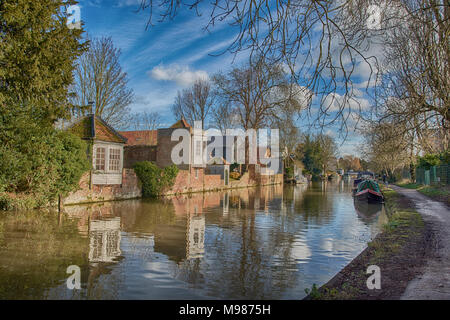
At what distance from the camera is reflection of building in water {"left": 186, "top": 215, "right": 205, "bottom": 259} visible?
7.82 m

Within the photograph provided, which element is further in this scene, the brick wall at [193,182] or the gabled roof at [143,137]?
the gabled roof at [143,137]

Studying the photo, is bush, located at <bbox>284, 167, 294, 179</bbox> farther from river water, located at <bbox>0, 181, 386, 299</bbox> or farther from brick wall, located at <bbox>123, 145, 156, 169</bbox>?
river water, located at <bbox>0, 181, 386, 299</bbox>

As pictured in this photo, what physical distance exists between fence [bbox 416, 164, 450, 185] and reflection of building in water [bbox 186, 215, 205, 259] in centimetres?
2124

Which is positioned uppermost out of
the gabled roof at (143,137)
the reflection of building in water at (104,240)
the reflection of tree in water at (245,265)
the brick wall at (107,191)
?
the gabled roof at (143,137)

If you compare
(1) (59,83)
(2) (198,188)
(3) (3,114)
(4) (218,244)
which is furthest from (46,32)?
(2) (198,188)

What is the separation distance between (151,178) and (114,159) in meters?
3.13

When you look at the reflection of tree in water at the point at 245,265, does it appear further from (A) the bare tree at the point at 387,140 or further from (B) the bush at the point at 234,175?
(B) the bush at the point at 234,175

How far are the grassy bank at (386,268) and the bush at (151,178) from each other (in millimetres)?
16729

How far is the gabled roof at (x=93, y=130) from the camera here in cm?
2000

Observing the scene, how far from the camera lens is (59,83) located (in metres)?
12.4

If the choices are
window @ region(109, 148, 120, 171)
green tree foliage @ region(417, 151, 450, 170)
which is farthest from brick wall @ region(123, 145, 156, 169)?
green tree foliage @ region(417, 151, 450, 170)

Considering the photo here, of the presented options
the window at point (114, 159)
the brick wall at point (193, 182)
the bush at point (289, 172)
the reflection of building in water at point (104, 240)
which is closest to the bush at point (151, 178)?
the brick wall at point (193, 182)

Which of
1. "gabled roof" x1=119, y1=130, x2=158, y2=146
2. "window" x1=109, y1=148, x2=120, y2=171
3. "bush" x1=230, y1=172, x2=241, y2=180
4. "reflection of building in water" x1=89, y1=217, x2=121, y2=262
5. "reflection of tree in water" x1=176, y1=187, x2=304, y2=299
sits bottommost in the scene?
"reflection of tree in water" x1=176, y1=187, x2=304, y2=299
